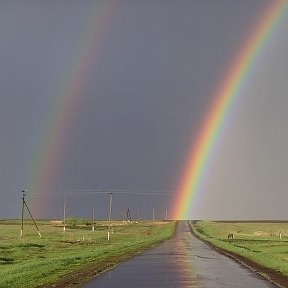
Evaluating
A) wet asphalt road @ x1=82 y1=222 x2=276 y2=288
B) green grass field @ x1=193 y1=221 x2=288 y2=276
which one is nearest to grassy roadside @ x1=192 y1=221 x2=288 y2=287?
green grass field @ x1=193 y1=221 x2=288 y2=276

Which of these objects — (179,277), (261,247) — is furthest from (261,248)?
(179,277)

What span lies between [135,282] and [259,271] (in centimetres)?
938

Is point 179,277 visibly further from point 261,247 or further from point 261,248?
point 261,247

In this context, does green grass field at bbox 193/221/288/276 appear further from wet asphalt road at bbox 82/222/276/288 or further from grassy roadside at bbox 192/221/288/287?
wet asphalt road at bbox 82/222/276/288

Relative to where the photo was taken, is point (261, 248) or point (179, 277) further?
point (261, 248)

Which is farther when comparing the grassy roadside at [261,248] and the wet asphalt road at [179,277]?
the grassy roadside at [261,248]

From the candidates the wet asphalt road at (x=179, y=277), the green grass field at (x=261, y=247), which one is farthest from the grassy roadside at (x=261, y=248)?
the wet asphalt road at (x=179, y=277)

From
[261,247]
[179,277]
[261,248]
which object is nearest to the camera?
[179,277]

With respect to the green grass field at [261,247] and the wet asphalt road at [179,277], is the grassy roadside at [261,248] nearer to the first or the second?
the green grass field at [261,247]

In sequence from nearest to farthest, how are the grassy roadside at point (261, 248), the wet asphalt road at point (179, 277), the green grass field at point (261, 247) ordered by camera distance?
the wet asphalt road at point (179, 277)
the grassy roadside at point (261, 248)
the green grass field at point (261, 247)

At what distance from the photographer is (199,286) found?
920 inches

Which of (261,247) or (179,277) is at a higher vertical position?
(179,277)

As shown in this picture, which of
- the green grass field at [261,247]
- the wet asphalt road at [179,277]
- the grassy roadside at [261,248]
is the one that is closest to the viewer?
the wet asphalt road at [179,277]

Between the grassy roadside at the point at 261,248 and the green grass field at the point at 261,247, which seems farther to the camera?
the green grass field at the point at 261,247
